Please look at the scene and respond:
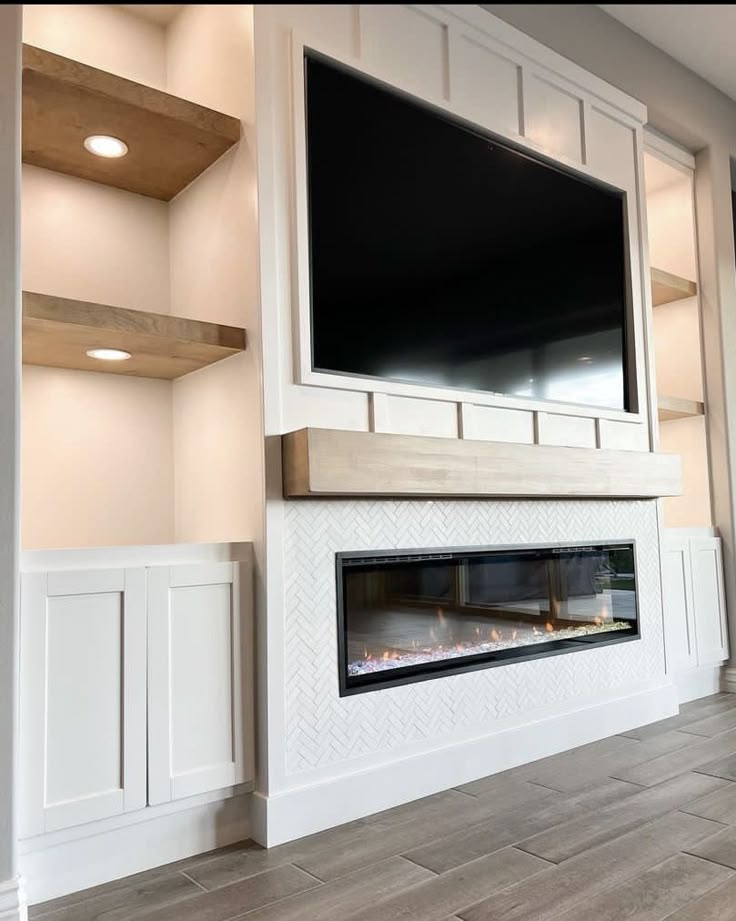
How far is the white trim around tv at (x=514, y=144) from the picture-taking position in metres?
2.41

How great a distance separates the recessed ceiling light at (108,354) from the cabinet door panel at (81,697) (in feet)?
2.41

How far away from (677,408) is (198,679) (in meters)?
2.80

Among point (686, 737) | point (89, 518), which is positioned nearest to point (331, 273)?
point (89, 518)

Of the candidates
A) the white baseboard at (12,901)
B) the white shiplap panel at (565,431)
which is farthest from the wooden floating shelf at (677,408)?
the white baseboard at (12,901)

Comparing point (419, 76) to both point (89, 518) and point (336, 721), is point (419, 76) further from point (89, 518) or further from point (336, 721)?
point (336, 721)

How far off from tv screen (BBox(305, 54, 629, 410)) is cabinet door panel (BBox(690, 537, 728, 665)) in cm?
97

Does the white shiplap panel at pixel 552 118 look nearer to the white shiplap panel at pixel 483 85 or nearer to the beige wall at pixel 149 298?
the white shiplap panel at pixel 483 85

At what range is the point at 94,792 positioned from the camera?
1926 mm

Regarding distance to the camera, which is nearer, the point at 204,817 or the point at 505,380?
the point at 204,817

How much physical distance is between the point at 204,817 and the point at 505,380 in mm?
1842

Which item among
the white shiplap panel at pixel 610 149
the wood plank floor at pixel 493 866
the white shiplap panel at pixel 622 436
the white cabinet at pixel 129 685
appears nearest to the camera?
the wood plank floor at pixel 493 866

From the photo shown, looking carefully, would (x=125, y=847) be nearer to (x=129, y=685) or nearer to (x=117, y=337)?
(x=129, y=685)

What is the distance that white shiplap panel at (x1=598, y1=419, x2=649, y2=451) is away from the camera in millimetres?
3324

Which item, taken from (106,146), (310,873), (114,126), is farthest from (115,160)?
(310,873)
